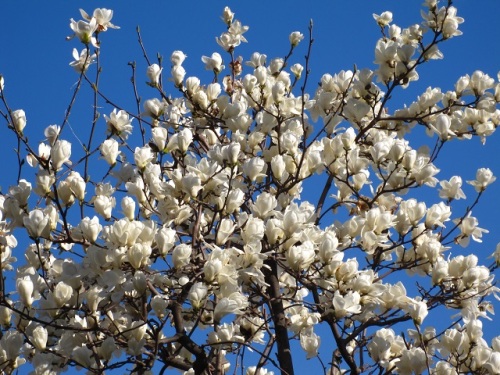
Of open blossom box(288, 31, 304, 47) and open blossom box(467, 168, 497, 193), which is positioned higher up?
open blossom box(288, 31, 304, 47)

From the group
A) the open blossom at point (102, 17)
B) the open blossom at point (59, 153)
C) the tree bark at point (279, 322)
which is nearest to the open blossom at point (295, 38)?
the open blossom at point (102, 17)

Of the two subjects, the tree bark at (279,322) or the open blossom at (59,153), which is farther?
the tree bark at (279,322)

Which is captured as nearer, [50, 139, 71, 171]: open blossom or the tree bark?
[50, 139, 71, 171]: open blossom

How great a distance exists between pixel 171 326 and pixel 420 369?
3.65 feet

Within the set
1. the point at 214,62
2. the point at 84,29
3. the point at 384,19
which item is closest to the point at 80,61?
the point at 84,29

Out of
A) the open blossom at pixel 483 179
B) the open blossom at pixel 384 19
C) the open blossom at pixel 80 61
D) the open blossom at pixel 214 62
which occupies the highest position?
the open blossom at pixel 384 19

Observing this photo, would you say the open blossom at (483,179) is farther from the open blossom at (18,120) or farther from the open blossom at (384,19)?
the open blossom at (18,120)

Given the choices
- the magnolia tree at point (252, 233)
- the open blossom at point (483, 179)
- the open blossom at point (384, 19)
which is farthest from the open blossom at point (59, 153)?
the open blossom at point (384, 19)

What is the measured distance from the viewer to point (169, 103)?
4.23m

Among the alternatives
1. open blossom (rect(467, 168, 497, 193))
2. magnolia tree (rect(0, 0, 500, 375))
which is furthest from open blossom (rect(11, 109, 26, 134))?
open blossom (rect(467, 168, 497, 193))

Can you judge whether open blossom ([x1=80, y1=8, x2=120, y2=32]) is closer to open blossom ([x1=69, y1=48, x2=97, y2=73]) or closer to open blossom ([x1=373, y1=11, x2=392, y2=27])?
open blossom ([x1=69, y1=48, x2=97, y2=73])

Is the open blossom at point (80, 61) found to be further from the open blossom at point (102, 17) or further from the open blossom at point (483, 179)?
the open blossom at point (483, 179)

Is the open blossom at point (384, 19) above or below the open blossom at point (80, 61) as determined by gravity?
above

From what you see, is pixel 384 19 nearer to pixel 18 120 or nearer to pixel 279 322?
pixel 279 322
